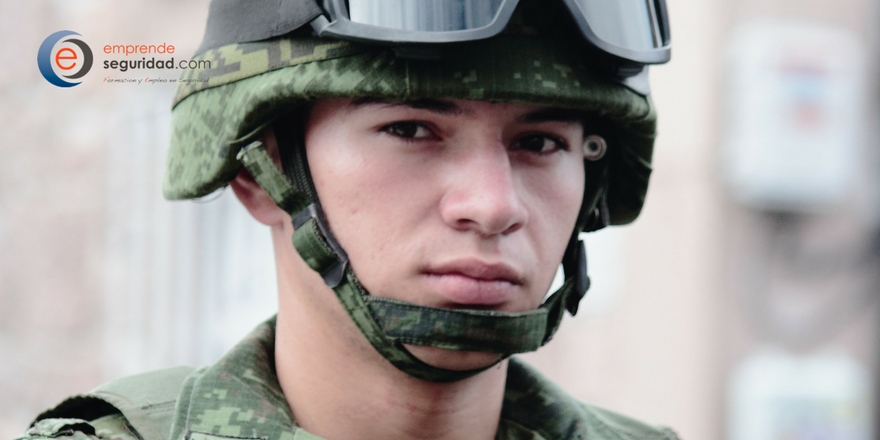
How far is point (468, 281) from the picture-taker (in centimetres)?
223

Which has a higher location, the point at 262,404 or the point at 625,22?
the point at 625,22

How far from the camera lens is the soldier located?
2246mm

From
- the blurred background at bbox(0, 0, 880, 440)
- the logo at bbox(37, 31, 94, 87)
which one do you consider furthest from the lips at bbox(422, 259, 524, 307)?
the blurred background at bbox(0, 0, 880, 440)

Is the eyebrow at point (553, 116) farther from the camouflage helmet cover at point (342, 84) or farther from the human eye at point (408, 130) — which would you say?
the human eye at point (408, 130)

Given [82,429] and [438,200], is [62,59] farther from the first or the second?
[438,200]

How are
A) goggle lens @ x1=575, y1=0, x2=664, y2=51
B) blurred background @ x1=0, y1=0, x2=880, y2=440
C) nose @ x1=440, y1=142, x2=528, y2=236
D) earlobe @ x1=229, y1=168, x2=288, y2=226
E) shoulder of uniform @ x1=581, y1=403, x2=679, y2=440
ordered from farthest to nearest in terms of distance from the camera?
blurred background @ x1=0, y1=0, x2=880, y2=440
shoulder of uniform @ x1=581, y1=403, x2=679, y2=440
earlobe @ x1=229, y1=168, x2=288, y2=226
goggle lens @ x1=575, y1=0, x2=664, y2=51
nose @ x1=440, y1=142, x2=528, y2=236

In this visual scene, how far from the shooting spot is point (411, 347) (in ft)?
7.48

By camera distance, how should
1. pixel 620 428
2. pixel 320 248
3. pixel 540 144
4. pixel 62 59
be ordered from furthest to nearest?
pixel 62 59 < pixel 620 428 < pixel 540 144 < pixel 320 248

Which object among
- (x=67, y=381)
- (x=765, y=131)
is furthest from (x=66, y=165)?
(x=765, y=131)

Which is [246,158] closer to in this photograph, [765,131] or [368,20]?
[368,20]

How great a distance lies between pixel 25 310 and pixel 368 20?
4666mm

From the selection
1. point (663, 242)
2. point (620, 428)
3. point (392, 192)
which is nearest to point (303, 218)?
point (392, 192)

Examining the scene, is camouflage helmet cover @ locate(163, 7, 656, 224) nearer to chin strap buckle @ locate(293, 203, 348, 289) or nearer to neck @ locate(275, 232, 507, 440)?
chin strap buckle @ locate(293, 203, 348, 289)

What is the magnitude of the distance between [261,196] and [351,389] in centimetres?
48
